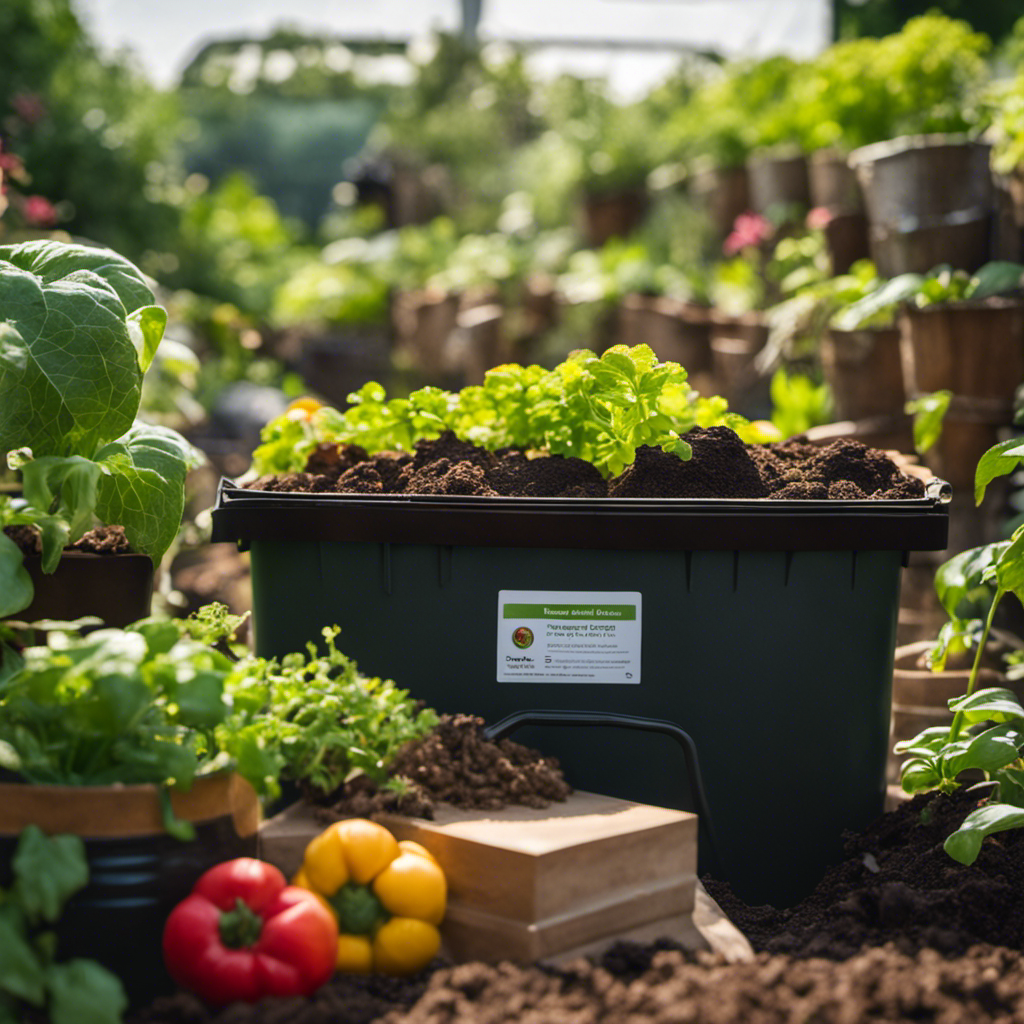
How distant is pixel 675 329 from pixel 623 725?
3.67 metres

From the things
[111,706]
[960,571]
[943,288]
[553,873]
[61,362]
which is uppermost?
[943,288]

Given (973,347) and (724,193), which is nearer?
(973,347)

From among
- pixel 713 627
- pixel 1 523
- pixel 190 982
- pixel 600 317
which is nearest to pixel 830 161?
pixel 600 317

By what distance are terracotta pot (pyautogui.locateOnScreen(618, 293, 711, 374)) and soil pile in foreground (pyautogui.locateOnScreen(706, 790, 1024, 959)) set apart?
10.8 ft

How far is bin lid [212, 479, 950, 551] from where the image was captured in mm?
1963

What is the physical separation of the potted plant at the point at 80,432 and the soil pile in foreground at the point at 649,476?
0.25 meters

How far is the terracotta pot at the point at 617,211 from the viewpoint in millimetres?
7020

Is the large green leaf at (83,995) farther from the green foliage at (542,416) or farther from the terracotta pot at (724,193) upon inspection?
the terracotta pot at (724,193)

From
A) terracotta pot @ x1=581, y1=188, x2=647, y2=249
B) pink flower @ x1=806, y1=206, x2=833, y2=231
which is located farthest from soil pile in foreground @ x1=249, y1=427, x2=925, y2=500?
terracotta pot @ x1=581, y1=188, x2=647, y2=249

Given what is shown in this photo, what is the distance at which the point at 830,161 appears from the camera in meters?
4.44

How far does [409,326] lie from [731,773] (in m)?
6.70

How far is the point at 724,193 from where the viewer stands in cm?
563

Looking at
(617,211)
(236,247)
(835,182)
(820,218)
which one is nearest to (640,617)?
(820,218)

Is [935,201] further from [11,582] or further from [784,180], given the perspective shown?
[11,582]
